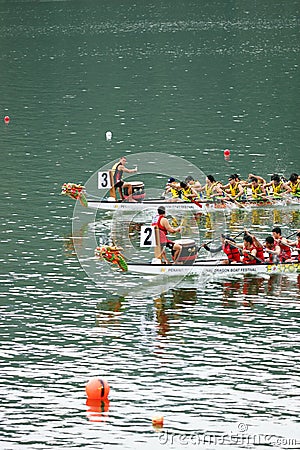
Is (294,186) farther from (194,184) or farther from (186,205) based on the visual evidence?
(186,205)

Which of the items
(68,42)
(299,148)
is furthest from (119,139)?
(68,42)

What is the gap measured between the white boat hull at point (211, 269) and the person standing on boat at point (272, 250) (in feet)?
0.57

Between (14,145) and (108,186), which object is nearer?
(108,186)

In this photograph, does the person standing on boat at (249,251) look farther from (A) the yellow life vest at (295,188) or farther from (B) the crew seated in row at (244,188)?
(A) the yellow life vest at (295,188)

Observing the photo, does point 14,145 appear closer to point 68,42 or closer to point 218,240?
point 218,240

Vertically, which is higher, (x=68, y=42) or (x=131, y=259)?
(x=68, y=42)

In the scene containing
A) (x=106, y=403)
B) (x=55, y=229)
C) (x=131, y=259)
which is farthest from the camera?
(x=55, y=229)

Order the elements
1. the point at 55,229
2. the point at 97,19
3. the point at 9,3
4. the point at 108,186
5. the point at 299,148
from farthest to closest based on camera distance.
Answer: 1. the point at 9,3
2. the point at 97,19
3. the point at 299,148
4. the point at 108,186
5. the point at 55,229

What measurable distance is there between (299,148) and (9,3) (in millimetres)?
73151

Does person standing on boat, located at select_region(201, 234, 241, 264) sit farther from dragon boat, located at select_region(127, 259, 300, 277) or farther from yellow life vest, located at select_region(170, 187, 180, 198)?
→ yellow life vest, located at select_region(170, 187, 180, 198)

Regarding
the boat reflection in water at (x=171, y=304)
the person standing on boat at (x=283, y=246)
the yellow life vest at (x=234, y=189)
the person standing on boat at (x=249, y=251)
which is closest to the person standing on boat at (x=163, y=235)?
the boat reflection in water at (x=171, y=304)

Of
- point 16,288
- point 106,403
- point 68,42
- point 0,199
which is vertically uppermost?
point 68,42

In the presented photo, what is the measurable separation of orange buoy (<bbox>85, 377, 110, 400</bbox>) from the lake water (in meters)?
0.26

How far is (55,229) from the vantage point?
35.7 m
